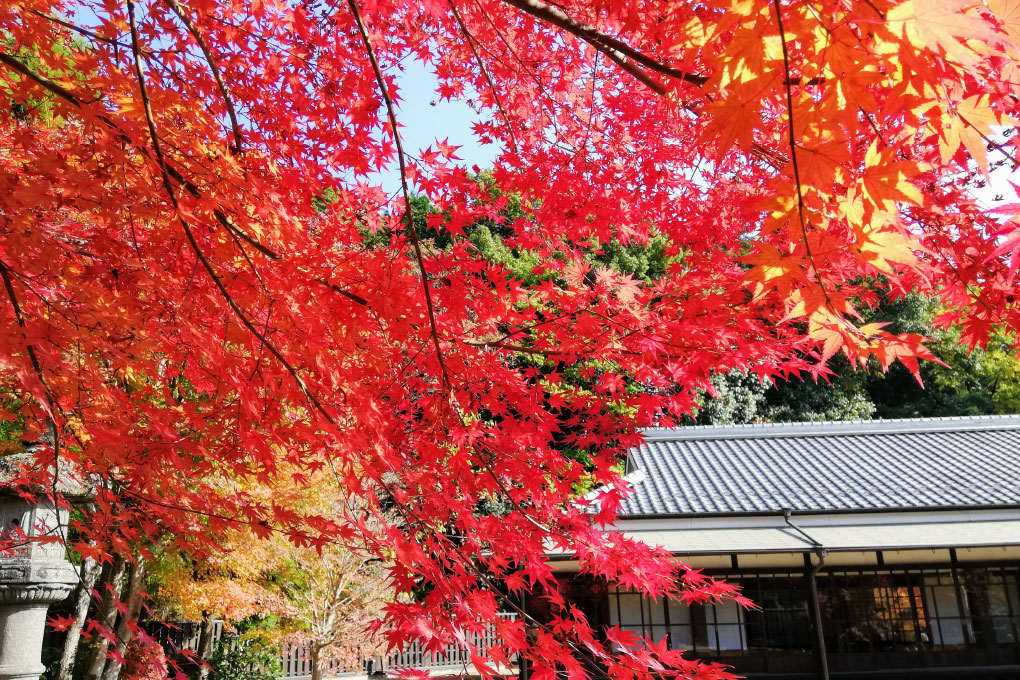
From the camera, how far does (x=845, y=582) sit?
26.0ft

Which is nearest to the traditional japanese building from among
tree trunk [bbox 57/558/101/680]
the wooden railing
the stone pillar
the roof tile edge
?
the roof tile edge

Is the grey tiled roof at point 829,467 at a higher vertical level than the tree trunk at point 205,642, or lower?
higher

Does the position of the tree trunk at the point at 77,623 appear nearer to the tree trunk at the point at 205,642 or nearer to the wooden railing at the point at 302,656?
the tree trunk at the point at 205,642

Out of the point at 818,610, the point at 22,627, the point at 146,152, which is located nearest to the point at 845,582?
the point at 818,610

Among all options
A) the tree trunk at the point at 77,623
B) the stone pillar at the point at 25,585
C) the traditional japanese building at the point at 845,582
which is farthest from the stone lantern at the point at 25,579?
the traditional japanese building at the point at 845,582

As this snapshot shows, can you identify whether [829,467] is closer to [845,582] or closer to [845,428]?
[845,428]

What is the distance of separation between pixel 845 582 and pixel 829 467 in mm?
2219

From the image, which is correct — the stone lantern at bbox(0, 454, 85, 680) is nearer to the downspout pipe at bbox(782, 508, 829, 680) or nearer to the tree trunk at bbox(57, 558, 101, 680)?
the tree trunk at bbox(57, 558, 101, 680)

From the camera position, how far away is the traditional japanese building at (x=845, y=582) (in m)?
7.30

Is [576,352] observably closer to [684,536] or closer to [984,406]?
[684,536]

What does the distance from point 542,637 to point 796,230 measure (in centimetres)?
162

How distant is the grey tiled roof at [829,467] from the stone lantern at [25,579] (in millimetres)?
5900

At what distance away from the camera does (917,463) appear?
32.2ft

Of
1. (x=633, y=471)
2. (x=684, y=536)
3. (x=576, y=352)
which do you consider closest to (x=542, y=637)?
(x=576, y=352)
